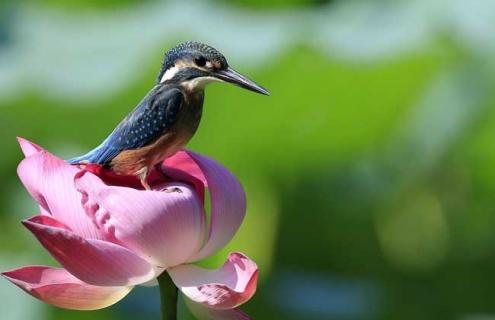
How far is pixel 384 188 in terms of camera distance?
5.22 ft

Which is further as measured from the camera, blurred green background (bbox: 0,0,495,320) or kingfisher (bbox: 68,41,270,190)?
blurred green background (bbox: 0,0,495,320)

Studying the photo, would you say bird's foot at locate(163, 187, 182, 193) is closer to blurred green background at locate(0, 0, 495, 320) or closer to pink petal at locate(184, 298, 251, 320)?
pink petal at locate(184, 298, 251, 320)

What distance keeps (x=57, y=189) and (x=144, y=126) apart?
0.23ft

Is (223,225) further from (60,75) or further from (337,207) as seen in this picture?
(60,75)

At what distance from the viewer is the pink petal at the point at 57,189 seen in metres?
0.58

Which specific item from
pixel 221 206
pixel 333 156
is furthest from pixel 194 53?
pixel 333 156

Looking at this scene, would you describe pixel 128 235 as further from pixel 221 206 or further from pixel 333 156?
pixel 333 156

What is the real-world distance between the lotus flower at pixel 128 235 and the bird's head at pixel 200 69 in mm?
53

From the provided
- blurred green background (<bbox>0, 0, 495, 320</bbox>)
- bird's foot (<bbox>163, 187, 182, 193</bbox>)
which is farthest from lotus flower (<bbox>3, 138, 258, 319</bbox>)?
blurred green background (<bbox>0, 0, 495, 320</bbox>)

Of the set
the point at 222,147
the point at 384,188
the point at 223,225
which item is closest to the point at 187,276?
the point at 223,225

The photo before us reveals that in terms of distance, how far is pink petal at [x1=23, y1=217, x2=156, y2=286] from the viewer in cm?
56

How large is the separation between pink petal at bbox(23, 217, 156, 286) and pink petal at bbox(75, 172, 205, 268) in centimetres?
1

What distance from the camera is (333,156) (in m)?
1.53

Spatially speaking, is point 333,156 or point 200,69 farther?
point 333,156
